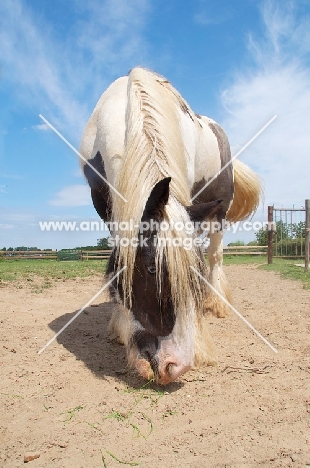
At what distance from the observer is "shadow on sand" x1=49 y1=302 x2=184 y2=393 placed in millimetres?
2924

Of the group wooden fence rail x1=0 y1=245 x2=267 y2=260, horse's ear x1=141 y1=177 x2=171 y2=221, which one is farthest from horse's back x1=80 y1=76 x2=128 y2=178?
wooden fence rail x1=0 y1=245 x2=267 y2=260

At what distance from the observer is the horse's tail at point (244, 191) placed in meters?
6.45

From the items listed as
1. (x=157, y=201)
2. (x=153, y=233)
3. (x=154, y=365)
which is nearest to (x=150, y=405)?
(x=154, y=365)

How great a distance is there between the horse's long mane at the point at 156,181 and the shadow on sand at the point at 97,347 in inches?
24.2

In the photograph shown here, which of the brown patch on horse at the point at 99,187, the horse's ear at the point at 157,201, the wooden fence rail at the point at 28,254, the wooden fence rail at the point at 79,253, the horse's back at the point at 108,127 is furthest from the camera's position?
the wooden fence rail at the point at 28,254

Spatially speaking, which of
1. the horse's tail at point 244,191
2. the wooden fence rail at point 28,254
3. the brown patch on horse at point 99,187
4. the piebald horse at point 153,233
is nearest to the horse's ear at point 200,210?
the piebald horse at point 153,233

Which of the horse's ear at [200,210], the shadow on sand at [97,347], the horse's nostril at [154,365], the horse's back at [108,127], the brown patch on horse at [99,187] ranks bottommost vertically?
the shadow on sand at [97,347]

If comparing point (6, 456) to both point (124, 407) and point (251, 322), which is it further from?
point (251, 322)

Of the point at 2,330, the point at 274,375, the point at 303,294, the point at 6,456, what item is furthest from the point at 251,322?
the point at 6,456

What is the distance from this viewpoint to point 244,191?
21.5 feet

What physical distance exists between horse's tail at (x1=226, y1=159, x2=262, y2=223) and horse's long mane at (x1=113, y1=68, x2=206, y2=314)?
3.14m

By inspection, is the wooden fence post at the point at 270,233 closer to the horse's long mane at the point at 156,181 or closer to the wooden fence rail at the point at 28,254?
the horse's long mane at the point at 156,181

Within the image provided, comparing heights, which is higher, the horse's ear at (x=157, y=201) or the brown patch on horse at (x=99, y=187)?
the brown patch on horse at (x=99, y=187)

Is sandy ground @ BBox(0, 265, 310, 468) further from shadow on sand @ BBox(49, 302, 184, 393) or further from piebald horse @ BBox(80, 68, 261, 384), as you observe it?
piebald horse @ BBox(80, 68, 261, 384)
